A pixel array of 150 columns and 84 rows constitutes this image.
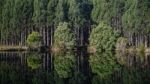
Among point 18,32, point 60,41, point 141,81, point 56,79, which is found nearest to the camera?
point 141,81

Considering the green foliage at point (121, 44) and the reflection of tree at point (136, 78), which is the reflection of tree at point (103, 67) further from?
the green foliage at point (121, 44)

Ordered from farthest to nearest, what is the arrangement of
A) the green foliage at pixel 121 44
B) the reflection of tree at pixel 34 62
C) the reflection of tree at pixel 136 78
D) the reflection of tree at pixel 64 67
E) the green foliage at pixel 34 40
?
the green foliage at pixel 34 40 → the green foliage at pixel 121 44 → the reflection of tree at pixel 34 62 → the reflection of tree at pixel 64 67 → the reflection of tree at pixel 136 78

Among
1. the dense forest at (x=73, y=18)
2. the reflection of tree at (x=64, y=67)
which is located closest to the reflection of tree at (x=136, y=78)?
the reflection of tree at (x=64, y=67)

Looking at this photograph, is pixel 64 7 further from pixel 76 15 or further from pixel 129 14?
pixel 129 14

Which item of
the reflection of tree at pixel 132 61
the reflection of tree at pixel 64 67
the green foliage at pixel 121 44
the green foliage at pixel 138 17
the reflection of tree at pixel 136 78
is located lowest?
the reflection of tree at pixel 136 78

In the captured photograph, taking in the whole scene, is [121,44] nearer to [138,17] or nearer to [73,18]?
[138,17]

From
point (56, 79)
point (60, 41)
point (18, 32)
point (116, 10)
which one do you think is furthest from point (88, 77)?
point (18, 32)

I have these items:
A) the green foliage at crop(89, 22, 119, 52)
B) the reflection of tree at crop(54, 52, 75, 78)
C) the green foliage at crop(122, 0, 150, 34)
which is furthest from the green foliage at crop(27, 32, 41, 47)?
the reflection of tree at crop(54, 52, 75, 78)

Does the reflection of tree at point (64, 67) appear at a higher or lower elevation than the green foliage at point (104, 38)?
lower
